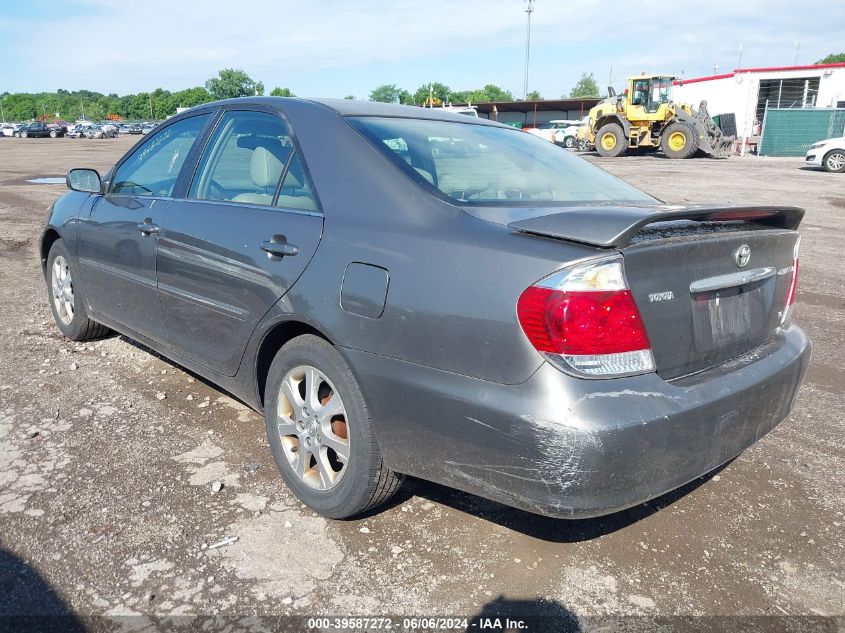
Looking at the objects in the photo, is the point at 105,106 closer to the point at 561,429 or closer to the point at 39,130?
the point at 39,130

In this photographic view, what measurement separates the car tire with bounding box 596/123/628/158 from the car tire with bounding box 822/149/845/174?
8.12 metres

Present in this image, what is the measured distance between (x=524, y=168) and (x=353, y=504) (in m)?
1.65

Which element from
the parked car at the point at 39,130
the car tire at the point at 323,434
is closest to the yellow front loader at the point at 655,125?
the car tire at the point at 323,434

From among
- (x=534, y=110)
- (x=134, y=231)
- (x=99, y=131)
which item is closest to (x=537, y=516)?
(x=134, y=231)

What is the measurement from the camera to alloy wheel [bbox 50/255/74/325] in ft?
15.5

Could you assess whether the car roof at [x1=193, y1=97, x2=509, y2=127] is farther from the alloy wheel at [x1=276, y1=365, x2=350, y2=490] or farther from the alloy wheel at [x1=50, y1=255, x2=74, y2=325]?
the alloy wheel at [x1=50, y1=255, x2=74, y2=325]

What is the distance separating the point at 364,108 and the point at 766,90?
162 ft

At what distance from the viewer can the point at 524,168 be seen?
3115 mm

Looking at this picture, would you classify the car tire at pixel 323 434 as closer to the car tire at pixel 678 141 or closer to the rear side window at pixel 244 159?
the rear side window at pixel 244 159

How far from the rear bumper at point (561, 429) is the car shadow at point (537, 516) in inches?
22.7

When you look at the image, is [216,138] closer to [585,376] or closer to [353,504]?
[353,504]

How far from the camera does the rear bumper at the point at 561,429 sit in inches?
79.1

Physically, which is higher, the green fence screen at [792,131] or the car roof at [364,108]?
the car roof at [364,108]

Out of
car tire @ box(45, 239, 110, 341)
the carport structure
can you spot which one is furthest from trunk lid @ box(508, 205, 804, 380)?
the carport structure
